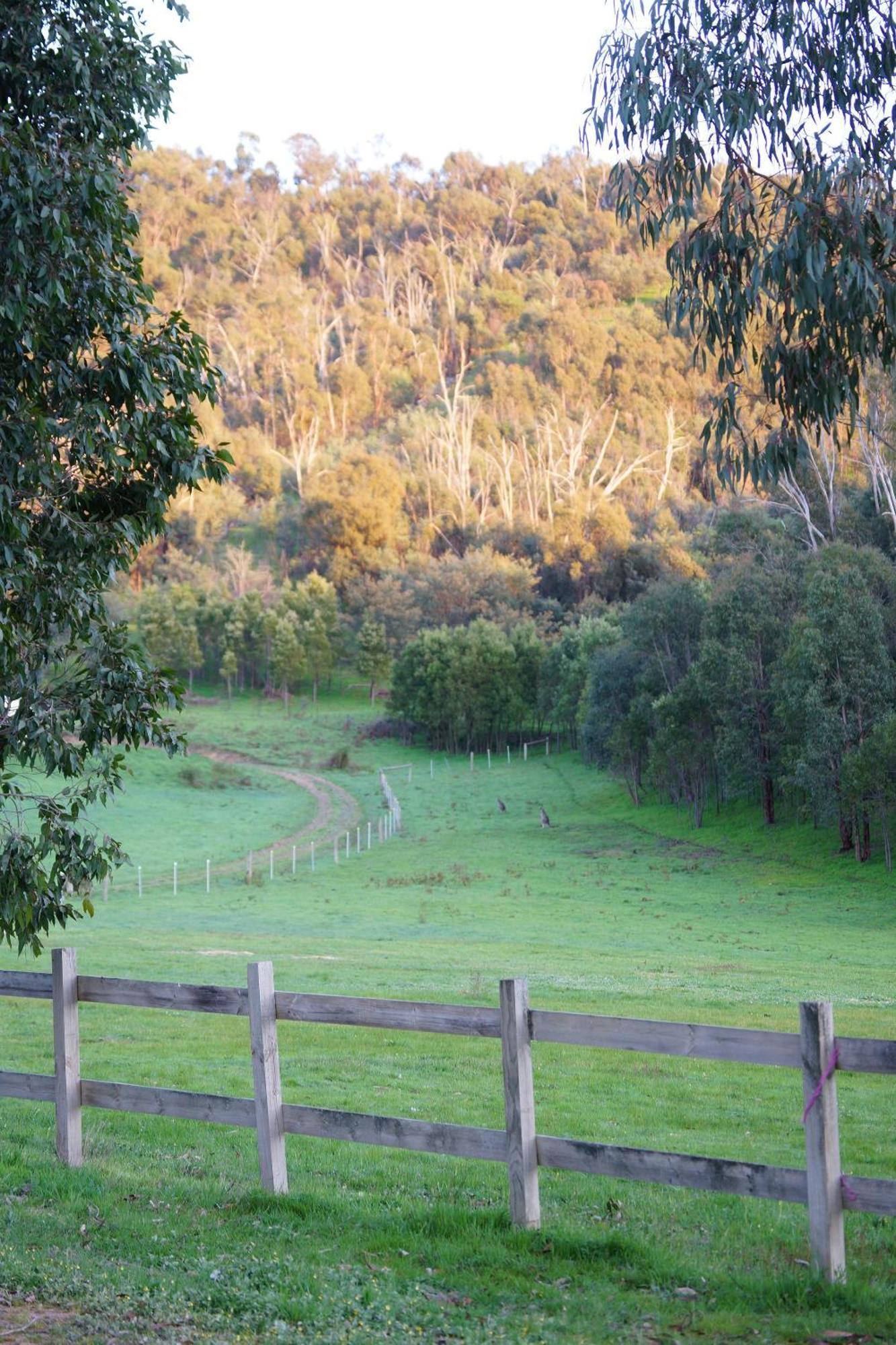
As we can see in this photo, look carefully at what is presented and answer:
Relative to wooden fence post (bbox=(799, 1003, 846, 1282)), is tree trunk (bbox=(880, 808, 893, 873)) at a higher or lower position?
lower

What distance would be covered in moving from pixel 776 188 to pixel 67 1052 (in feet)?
26.2

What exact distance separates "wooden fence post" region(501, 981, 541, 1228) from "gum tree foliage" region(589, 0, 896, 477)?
5.53 m

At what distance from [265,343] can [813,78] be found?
490 feet

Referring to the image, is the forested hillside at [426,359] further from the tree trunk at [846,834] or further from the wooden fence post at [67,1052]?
the wooden fence post at [67,1052]

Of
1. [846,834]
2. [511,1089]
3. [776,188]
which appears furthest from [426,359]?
[511,1089]

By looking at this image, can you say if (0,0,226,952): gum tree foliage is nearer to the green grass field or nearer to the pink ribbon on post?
the green grass field

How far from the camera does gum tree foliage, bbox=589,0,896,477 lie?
373 inches

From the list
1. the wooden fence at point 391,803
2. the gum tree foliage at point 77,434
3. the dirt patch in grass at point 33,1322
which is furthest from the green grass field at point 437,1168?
the wooden fence at point 391,803

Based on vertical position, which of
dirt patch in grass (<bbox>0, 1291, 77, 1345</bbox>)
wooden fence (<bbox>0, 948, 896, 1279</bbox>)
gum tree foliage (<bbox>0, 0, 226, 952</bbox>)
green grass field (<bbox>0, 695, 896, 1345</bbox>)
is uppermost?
gum tree foliage (<bbox>0, 0, 226, 952</bbox>)

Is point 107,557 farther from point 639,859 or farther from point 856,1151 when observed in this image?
point 639,859

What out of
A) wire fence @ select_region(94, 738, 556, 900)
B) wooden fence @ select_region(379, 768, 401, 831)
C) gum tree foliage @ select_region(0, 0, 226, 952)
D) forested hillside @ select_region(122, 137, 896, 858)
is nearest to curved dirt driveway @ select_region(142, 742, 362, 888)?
wire fence @ select_region(94, 738, 556, 900)

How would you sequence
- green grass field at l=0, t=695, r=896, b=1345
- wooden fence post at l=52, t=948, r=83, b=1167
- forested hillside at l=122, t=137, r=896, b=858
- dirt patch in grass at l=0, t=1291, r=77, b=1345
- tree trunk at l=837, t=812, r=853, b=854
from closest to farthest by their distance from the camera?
1. dirt patch in grass at l=0, t=1291, r=77, b=1345
2. green grass field at l=0, t=695, r=896, b=1345
3. wooden fence post at l=52, t=948, r=83, b=1167
4. tree trunk at l=837, t=812, r=853, b=854
5. forested hillside at l=122, t=137, r=896, b=858

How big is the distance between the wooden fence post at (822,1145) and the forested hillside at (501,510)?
6101mm

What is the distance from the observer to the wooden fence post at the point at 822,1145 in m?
5.55
